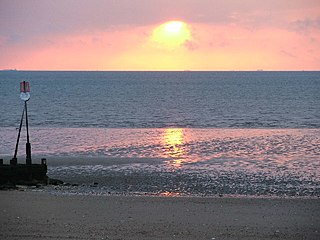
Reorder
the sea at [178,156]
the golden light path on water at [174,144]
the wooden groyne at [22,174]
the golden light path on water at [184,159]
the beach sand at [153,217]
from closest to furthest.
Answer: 1. the beach sand at [153,217]
2. the wooden groyne at [22,174]
3. the sea at [178,156]
4. the golden light path on water at [184,159]
5. the golden light path on water at [174,144]

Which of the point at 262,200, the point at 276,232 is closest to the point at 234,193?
the point at 262,200

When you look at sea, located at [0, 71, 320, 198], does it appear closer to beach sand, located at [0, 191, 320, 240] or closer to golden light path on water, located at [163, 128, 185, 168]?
golden light path on water, located at [163, 128, 185, 168]

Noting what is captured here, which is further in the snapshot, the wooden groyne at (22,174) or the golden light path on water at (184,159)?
the golden light path on water at (184,159)

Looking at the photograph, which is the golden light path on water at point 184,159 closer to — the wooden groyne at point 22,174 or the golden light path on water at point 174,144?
the golden light path on water at point 174,144

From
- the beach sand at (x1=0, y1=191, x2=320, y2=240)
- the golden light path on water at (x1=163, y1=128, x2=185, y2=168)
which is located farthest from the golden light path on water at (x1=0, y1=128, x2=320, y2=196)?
the beach sand at (x1=0, y1=191, x2=320, y2=240)

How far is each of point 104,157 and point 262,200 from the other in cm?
1219

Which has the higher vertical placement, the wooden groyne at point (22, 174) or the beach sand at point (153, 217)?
the wooden groyne at point (22, 174)

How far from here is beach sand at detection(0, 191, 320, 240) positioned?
12.1 meters

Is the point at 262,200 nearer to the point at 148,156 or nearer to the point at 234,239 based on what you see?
the point at 234,239

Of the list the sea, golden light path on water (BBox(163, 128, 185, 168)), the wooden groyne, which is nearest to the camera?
the wooden groyne

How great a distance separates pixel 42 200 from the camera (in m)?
15.6

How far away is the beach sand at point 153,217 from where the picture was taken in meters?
12.1

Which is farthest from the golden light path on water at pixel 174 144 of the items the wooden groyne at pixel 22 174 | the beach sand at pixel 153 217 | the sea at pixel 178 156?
the beach sand at pixel 153 217

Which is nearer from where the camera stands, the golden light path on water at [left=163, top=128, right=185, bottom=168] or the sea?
the sea
